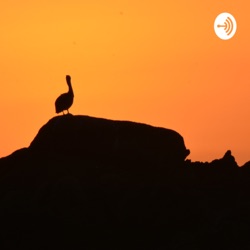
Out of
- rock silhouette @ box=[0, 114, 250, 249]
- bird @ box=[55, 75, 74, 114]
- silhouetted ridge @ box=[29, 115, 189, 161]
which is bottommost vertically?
rock silhouette @ box=[0, 114, 250, 249]

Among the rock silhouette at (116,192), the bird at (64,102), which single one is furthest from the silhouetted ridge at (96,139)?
the bird at (64,102)

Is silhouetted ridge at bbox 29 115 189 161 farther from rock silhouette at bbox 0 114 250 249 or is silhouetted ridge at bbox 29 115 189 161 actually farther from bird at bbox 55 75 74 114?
bird at bbox 55 75 74 114

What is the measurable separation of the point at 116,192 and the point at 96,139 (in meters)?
3.19

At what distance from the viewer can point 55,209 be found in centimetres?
3644

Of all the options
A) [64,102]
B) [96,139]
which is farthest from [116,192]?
[64,102]

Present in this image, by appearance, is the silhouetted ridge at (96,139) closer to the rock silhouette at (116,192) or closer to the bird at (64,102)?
the rock silhouette at (116,192)

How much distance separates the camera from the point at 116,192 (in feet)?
122

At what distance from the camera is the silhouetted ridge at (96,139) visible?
1564 inches

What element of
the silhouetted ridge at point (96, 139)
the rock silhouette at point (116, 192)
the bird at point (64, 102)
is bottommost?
the rock silhouette at point (116, 192)

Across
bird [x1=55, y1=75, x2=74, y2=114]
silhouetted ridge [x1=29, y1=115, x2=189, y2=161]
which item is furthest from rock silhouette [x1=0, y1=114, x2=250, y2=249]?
bird [x1=55, y1=75, x2=74, y2=114]

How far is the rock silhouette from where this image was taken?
1393 inches

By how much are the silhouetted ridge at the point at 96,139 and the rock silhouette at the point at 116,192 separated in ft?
0.12

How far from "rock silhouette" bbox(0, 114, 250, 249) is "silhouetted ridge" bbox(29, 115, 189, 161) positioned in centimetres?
Result: 4

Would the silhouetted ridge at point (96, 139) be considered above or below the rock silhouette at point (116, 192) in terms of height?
above
